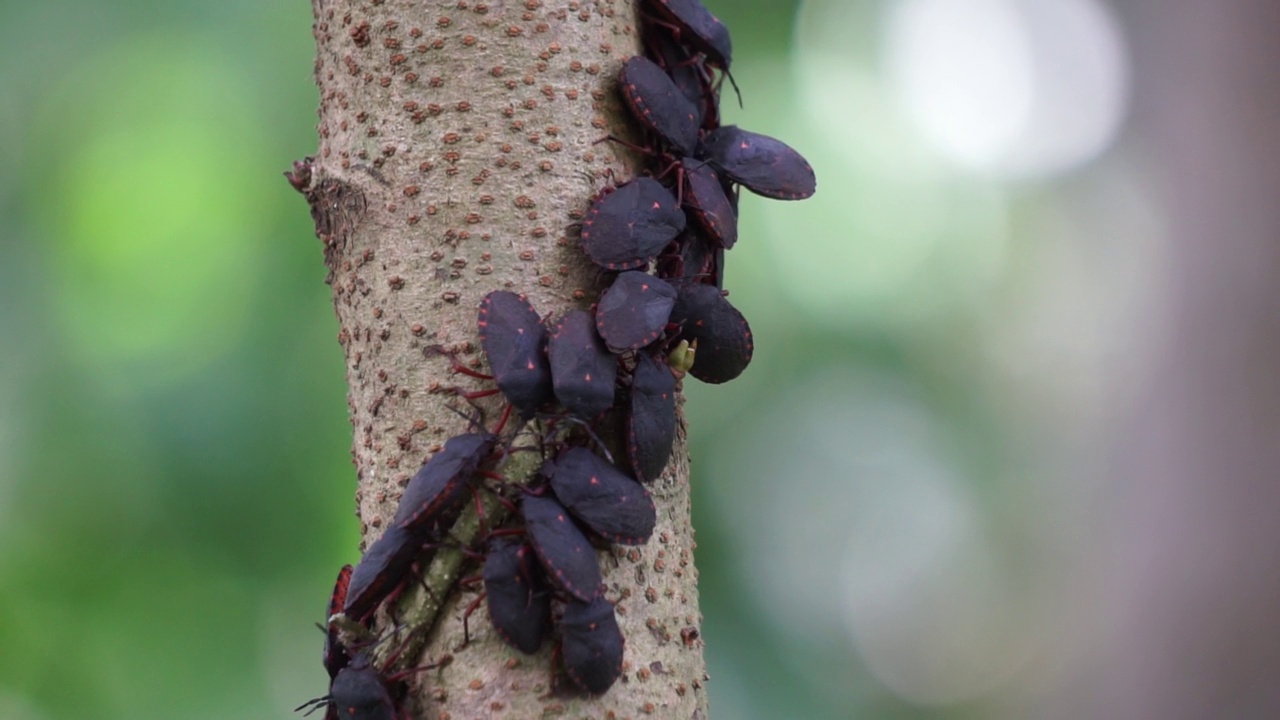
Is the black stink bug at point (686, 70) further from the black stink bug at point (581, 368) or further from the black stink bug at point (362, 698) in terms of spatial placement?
the black stink bug at point (362, 698)

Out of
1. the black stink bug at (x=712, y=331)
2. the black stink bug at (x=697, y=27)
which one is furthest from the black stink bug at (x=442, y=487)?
the black stink bug at (x=697, y=27)

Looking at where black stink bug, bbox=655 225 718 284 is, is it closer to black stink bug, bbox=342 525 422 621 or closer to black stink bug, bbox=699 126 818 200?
black stink bug, bbox=699 126 818 200

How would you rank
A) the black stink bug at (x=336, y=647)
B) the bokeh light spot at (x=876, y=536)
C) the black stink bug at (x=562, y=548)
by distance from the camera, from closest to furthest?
the black stink bug at (x=562, y=548), the black stink bug at (x=336, y=647), the bokeh light spot at (x=876, y=536)

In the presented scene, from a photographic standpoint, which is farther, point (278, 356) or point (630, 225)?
point (278, 356)

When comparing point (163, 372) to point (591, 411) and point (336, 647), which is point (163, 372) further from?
point (591, 411)

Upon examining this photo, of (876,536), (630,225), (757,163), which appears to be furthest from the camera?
(876,536)

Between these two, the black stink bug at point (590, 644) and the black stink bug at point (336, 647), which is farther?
the black stink bug at point (336, 647)

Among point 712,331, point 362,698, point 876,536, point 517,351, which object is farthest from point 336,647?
point 876,536
